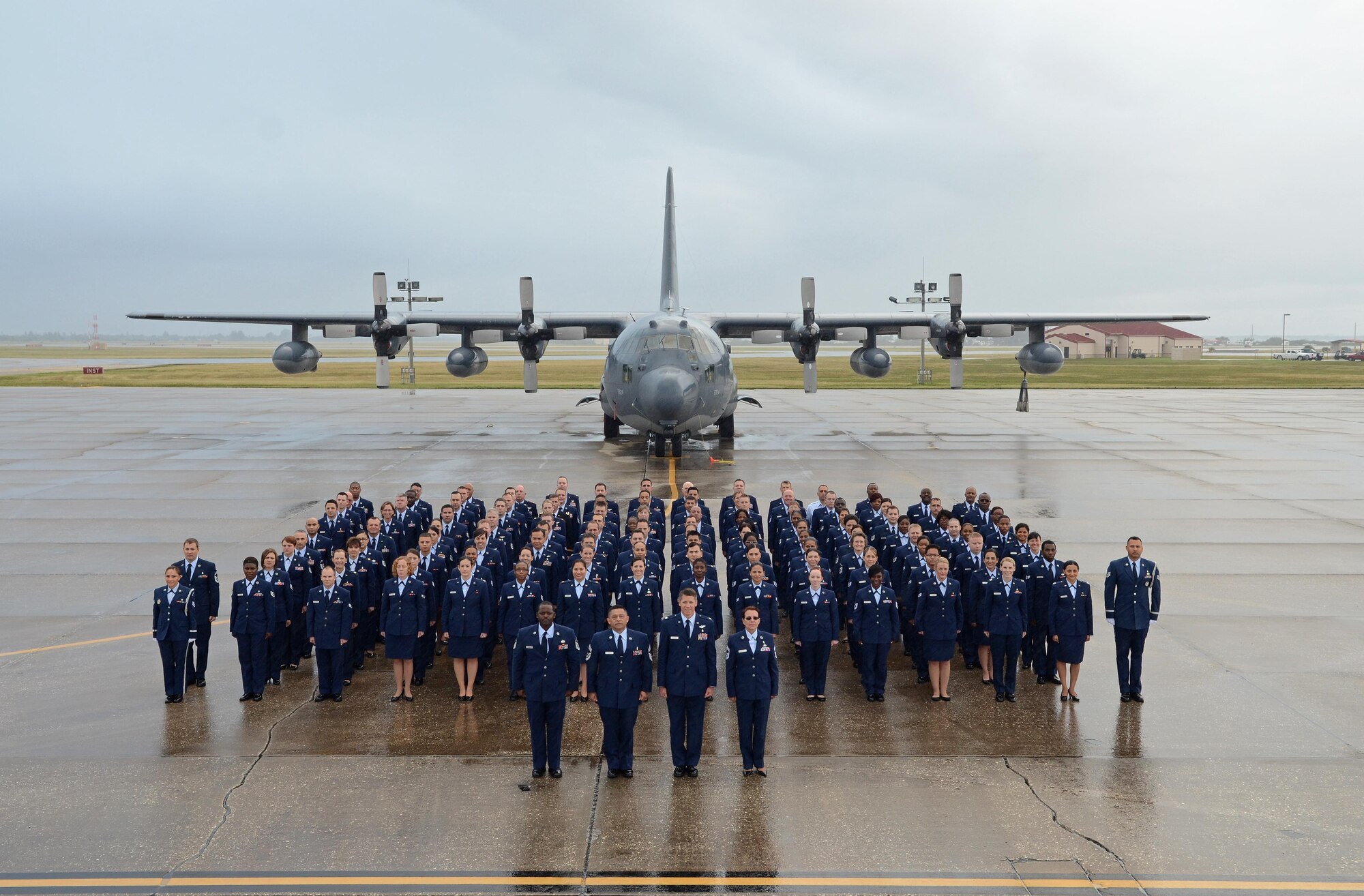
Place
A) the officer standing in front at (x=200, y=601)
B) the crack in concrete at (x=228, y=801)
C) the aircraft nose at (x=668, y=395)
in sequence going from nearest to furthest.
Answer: the crack in concrete at (x=228, y=801)
the officer standing in front at (x=200, y=601)
the aircraft nose at (x=668, y=395)

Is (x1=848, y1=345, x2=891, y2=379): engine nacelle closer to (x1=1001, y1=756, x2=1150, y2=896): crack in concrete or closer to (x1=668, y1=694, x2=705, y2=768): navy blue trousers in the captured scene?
(x1=1001, y1=756, x2=1150, y2=896): crack in concrete

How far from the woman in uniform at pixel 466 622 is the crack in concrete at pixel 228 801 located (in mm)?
1447

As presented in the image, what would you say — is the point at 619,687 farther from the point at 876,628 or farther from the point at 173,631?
the point at 173,631

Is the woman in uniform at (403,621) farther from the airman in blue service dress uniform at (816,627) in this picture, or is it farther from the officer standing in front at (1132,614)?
the officer standing in front at (1132,614)

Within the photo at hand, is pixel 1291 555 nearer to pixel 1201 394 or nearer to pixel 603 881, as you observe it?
pixel 603 881

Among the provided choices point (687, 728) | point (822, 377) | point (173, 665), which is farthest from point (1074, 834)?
point (822, 377)

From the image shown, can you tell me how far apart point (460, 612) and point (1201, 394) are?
2137 inches

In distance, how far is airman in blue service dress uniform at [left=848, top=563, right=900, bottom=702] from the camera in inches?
372

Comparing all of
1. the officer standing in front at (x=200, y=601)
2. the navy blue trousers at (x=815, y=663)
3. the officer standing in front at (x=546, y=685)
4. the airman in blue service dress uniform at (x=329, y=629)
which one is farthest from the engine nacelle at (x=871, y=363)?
the officer standing in front at (x=546, y=685)

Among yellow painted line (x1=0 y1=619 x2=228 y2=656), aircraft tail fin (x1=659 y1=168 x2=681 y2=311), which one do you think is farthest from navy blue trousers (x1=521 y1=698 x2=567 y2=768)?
aircraft tail fin (x1=659 y1=168 x2=681 y2=311)

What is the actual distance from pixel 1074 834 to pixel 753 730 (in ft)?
7.79

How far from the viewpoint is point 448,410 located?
44375 millimetres

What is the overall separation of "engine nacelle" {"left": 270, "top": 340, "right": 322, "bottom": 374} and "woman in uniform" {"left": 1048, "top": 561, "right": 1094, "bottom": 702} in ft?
91.5

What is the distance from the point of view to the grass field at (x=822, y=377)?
64.7m
